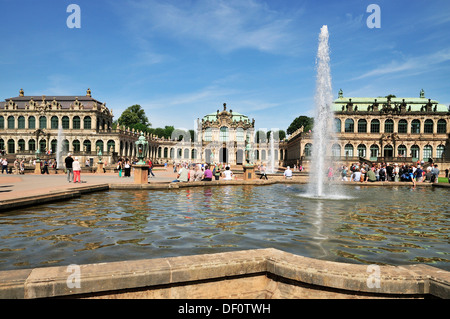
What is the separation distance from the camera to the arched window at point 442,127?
6638cm

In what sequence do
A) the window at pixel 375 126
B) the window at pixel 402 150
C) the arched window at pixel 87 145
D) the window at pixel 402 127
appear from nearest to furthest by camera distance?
1. the window at pixel 402 150
2. the window at pixel 402 127
3. the window at pixel 375 126
4. the arched window at pixel 87 145

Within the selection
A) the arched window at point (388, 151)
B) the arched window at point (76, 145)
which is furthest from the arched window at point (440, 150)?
the arched window at point (76, 145)

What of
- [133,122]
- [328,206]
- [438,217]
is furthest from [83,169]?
[133,122]

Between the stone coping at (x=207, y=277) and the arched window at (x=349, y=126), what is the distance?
70042 mm

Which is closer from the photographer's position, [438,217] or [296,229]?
[296,229]

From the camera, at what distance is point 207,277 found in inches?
151

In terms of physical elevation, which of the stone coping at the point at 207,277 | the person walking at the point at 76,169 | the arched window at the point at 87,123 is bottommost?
the stone coping at the point at 207,277

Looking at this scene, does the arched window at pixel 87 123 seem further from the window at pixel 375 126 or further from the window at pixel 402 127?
the window at pixel 402 127

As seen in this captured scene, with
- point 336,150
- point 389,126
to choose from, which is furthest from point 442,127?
point 336,150

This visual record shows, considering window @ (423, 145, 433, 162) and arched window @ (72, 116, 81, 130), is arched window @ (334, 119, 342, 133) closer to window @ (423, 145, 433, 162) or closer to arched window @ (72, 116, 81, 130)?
window @ (423, 145, 433, 162)

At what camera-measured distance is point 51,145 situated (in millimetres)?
74125

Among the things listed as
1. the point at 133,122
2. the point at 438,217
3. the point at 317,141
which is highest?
the point at 133,122
